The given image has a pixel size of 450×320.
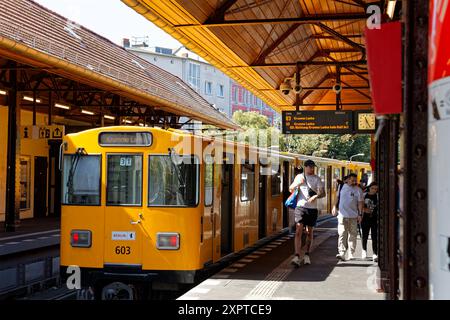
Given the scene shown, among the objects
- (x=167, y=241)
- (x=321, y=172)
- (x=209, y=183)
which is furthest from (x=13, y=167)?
(x=167, y=241)

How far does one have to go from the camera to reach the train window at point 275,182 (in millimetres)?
17266

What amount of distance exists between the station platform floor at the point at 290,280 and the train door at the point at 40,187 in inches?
624

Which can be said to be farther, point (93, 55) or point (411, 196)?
point (93, 55)

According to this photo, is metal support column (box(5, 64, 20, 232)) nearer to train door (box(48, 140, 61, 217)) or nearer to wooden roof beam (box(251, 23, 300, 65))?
train door (box(48, 140, 61, 217))

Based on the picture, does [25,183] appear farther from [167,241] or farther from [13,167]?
[167,241]

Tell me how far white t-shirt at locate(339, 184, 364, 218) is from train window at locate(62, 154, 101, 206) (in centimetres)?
482

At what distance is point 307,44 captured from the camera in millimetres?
17266

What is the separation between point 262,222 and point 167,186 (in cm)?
699

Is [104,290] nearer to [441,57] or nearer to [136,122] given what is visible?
[441,57]

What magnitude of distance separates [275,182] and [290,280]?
26.2 feet

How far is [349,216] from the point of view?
12305 mm

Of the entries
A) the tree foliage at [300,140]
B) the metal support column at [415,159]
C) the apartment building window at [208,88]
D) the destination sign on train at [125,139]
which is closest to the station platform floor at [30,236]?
the destination sign on train at [125,139]
